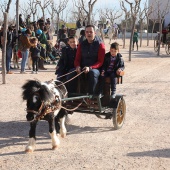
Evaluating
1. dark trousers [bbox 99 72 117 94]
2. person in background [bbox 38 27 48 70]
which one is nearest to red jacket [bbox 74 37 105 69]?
dark trousers [bbox 99 72 117 94]

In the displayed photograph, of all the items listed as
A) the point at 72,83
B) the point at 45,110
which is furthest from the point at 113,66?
the point at 45,110

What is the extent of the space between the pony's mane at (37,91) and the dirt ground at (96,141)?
2.19 ft

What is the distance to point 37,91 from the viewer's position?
5410 mm

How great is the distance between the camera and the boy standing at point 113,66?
6742mm

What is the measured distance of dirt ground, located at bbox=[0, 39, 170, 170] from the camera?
518 cm

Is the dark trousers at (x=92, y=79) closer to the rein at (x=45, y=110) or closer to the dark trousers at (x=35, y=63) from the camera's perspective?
the rein at (x=45, y=110)

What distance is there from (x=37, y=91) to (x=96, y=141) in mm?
1454

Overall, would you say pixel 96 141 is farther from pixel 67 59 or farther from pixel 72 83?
pixel 67 59

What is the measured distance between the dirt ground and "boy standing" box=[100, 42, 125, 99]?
0.85 meters

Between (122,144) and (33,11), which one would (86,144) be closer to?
(122,144)

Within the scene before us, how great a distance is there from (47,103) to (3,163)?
3.41 feet

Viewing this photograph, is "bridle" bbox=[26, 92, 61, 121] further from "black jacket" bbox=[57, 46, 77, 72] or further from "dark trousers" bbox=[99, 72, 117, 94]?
"black jacket" bbox=[57, 46, 77, 72]

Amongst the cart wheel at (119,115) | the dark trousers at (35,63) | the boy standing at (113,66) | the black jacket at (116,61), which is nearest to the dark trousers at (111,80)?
the boy standing at (113,66)

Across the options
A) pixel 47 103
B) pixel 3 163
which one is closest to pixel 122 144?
pixel 47 103
